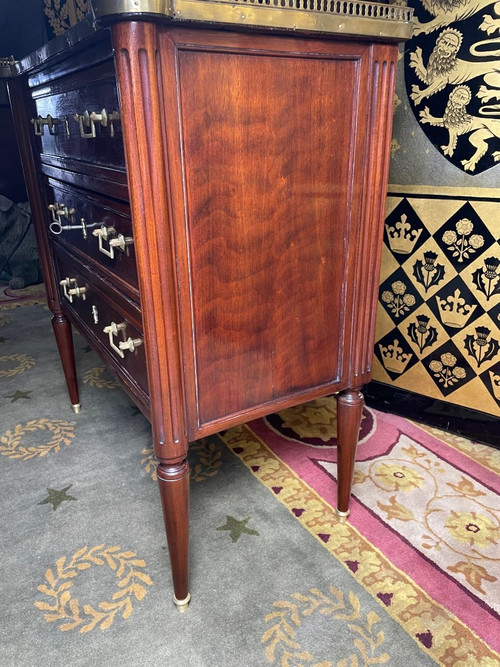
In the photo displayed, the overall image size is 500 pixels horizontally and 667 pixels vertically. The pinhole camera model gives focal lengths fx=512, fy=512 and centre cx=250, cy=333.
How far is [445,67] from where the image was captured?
4.05ft

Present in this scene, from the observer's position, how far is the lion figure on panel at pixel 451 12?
3.74 feet

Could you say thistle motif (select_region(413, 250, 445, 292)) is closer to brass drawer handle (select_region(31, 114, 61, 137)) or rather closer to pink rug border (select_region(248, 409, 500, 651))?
pink rug border (select_region(248, 409, 500, 651))

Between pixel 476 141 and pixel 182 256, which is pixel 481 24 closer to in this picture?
pixel 476 141

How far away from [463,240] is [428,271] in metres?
0.13

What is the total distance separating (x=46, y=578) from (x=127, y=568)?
157 millimetres

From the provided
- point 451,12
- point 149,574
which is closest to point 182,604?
point 149,574

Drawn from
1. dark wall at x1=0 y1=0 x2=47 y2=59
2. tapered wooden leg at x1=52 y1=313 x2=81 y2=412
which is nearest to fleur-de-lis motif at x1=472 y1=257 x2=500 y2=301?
tapered wooden leg at x1=52 y1=313 x2=81 y2=412

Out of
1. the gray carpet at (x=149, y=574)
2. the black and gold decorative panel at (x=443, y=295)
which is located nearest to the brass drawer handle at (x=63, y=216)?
the gray carpet at (x=149, y=574)

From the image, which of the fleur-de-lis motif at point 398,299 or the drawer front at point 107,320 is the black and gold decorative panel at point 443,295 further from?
the drawer front at point 107,320

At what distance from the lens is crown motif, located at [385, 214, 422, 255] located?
4.61 ft

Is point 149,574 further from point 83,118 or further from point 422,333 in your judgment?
point 422,333

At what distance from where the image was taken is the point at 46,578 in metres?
1.01

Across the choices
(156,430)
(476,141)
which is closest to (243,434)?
(156,430)

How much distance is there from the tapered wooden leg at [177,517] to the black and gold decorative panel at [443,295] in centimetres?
88
